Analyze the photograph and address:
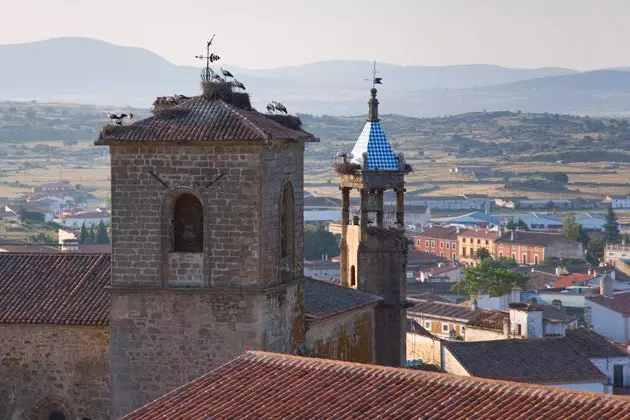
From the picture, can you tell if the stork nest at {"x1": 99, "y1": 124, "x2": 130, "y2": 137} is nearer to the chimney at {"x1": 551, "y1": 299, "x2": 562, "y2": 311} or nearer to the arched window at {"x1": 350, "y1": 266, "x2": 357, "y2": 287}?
the arched window at {"x1": 350, "y1": 266, "x2": 357, "y2": 287}

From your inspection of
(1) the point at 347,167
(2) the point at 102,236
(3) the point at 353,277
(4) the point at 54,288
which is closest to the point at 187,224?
(4) the point at 54,288

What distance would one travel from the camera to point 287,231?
25625mm

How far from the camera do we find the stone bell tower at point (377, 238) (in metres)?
30.0

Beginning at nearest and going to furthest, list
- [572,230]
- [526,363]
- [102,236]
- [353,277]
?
[353,277] → [526,363] → [102,236] → [572,230]

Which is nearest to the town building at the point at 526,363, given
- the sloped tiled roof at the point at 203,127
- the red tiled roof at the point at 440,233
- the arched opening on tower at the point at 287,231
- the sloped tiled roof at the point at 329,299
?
the sloped tiled roof at the point at 329,299

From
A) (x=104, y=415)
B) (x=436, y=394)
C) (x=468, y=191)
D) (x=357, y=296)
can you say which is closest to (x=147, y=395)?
(x=104, y=415)

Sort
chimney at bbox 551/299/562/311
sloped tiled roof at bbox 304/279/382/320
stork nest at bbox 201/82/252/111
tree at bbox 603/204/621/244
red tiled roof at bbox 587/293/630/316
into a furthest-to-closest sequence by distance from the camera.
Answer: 1. tree at bbox 603/204/621/244
2. red tiled roof at bbox 587/293/630/316
3. chimney at bbox 551/299/562/311
4. sloped tiled roof at bbox 304/279/382/320
5. stork nest at bbox 201/82/252/111

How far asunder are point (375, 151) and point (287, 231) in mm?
6704

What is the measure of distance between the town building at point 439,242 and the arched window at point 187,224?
106m

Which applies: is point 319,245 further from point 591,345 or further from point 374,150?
point 374,150

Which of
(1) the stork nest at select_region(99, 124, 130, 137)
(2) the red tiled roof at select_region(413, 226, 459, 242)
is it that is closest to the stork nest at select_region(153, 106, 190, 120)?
(1) the stork nest at select_region(99, 124, 130, 137)

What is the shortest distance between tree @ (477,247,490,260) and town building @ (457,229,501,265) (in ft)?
1.47

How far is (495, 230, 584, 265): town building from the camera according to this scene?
121 meters

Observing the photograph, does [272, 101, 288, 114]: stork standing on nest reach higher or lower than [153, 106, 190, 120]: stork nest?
higher
